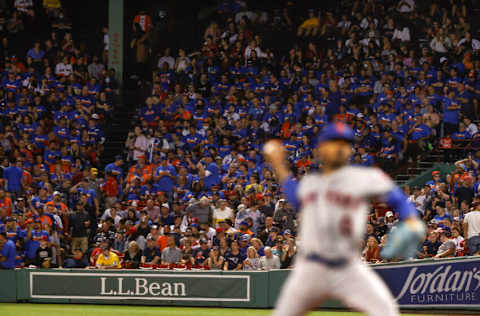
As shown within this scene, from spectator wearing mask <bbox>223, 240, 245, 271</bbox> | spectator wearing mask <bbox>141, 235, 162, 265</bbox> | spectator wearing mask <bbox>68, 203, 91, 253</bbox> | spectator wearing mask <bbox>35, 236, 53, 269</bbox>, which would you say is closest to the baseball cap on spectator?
spectator wearing mask <bbox>223, 240, 245, 271</bbox>

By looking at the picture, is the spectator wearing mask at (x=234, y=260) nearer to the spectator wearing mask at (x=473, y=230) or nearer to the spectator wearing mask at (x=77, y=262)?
the spectator wearing mask at (x=77, y=262)

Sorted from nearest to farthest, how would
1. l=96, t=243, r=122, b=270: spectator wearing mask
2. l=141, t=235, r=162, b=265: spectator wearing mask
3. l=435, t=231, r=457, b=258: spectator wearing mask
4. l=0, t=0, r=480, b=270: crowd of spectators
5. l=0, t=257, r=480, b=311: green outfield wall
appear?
1. l=435, t=231, r=457, b=258: spectator wearing mask
2. l=0, t=257, r=480, b=311: green outfield wall
3. l=96, t=243, r=122, b=270: spectator wearing mask
4. l=0, t=0, r=480, b=270: crowd of spectators
5. l=141, t=235, r=162, b=265: spectator wearing mask

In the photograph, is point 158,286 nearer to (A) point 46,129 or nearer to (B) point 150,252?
(B) point 150,252

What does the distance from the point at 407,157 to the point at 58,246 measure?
320 inches

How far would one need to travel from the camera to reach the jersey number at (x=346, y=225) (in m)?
5.09

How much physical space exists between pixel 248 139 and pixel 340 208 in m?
13.9

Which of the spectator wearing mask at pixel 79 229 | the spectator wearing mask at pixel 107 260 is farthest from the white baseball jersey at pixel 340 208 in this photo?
the spectator wearing mask at pixel 79 229

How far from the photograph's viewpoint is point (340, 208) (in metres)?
5.09

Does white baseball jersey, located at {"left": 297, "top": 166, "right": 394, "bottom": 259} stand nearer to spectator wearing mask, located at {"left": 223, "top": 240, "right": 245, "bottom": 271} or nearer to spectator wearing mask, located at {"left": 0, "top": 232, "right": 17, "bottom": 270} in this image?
spectator wearing mask, located at {"left": 223, "top": 240, "right": 245, "bottom": 271}

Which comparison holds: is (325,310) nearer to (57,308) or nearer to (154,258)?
(154,258)

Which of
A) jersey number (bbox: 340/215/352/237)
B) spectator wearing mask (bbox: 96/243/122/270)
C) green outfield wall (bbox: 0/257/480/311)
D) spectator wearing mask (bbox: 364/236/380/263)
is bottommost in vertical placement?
green outfield wall (bbox: 0/257/480/311)

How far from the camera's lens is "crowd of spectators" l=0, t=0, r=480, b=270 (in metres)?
15.1

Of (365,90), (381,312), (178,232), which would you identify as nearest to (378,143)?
(365,90)

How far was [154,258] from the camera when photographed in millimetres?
15188
